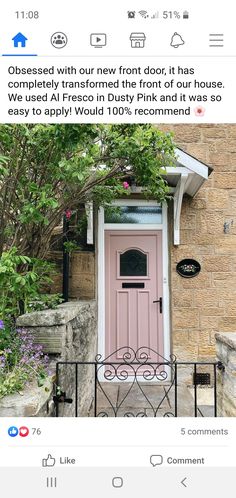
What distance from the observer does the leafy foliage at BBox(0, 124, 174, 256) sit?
1.88m

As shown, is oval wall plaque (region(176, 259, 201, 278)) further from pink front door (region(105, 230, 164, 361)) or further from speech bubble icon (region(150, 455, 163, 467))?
speech bubble icon (region(150, 455, 163, 467))

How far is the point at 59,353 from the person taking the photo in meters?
1.94

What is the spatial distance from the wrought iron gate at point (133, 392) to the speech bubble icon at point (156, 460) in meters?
0.62

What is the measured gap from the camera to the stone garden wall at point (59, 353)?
1.36 metres

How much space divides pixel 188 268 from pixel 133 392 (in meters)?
1.54

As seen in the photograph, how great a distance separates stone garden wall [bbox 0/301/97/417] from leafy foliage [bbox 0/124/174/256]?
55cm

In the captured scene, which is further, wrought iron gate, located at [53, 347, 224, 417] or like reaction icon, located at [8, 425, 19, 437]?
wrought iron gate, located at [53, 347, 224, 417]

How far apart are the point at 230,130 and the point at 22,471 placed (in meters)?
3.98

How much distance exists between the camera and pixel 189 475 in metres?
1.11
